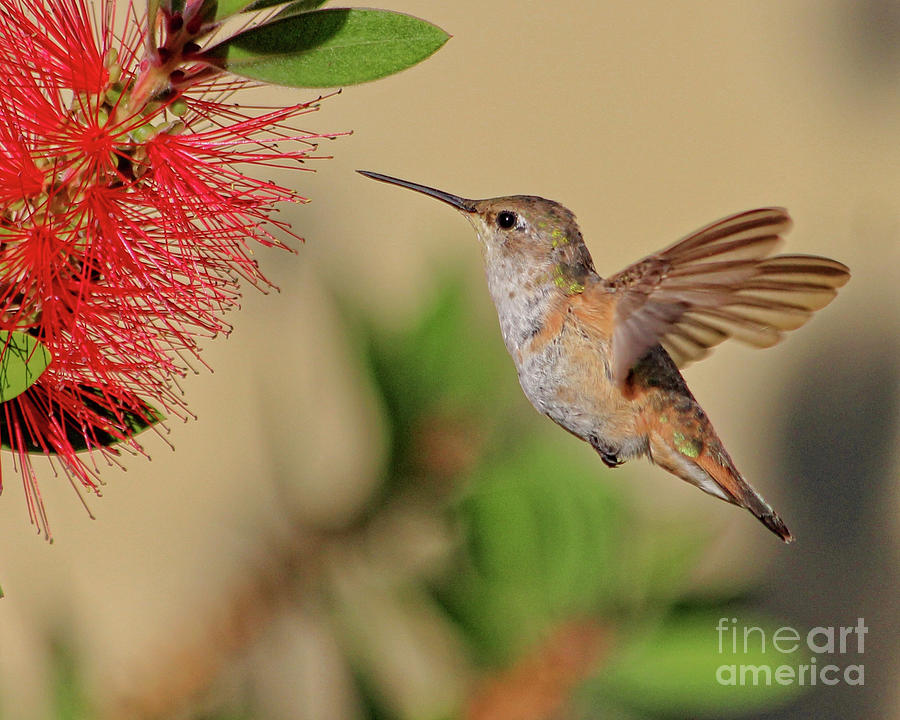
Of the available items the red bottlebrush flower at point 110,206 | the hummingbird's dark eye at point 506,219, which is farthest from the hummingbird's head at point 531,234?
the red bottlebrush flower at point 110,206

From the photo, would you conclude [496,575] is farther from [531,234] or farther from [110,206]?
[110,206]

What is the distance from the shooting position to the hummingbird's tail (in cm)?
125

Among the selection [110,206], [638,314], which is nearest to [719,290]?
[638,314]

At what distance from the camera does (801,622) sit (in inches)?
98.7

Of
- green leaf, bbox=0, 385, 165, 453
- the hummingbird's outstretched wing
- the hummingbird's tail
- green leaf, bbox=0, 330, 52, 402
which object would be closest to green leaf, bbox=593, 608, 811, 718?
the hummingbird's tail

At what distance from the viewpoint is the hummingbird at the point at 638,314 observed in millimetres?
983

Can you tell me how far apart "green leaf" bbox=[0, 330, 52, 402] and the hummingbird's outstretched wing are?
1.82ft

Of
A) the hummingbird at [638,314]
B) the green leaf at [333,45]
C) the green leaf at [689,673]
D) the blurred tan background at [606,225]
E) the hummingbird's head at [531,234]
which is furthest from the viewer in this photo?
the blurred tan background at [606,225]

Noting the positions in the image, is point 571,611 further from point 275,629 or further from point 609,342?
point 275,629

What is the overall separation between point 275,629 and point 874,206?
2.03 meters

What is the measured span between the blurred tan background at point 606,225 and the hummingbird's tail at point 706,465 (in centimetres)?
90

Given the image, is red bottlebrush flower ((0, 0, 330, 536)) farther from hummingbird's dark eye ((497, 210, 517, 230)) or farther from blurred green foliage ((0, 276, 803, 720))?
blurred green foliage ((0, 276, 803, 720))

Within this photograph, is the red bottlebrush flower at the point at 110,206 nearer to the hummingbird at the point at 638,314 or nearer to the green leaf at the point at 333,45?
the green leaf at the point at 333,45

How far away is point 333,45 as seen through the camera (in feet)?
2.31
